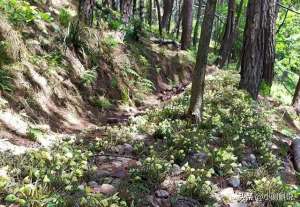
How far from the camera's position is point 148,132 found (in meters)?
6.94

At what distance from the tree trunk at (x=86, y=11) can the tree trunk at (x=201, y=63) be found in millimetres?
4198

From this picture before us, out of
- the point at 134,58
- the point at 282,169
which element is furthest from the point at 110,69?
the point at 282,169

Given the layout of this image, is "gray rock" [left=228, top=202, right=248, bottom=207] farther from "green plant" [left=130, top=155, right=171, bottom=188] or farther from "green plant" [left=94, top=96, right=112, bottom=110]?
"green plant" [left=94, top=96, right=112, bottom=110]

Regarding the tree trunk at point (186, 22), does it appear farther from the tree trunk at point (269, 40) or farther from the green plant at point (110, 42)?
the green plant at point (110, 42)

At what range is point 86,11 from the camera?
409 inches

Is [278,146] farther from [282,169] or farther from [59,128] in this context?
[59,128]

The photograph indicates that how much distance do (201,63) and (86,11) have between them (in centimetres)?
437

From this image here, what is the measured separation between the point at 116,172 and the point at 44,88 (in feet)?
10.2

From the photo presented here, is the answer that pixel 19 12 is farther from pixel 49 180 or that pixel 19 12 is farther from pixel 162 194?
pixel 162 194

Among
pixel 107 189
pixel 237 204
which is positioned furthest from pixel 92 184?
pixel 237 204

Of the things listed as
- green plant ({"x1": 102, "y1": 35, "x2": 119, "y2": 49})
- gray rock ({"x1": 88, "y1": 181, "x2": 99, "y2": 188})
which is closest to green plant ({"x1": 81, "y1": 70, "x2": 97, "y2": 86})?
green plant ({"x1": 102, "y1": 35, "x2": 119, "y2": 49})

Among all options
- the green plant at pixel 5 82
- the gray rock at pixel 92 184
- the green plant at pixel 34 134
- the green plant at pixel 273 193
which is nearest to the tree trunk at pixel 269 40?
the green plant at pixel 273 193

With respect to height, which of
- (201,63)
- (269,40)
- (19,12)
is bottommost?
(201,63)

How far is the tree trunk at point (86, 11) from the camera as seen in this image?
1032 centimetres
